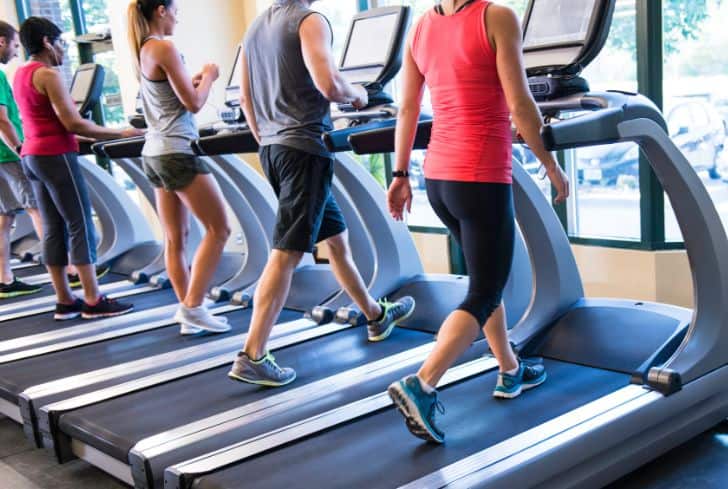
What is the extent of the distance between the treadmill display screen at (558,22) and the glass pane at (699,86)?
179 centimetres

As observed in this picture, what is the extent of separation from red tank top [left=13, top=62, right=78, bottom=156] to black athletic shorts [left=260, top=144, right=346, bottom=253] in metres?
1.68

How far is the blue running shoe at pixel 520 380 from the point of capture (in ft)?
8.84

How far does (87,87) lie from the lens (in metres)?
5.02

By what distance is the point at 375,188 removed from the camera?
3.87 m

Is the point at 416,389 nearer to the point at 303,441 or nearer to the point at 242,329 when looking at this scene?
the point at 303,441

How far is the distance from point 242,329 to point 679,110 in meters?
2.73

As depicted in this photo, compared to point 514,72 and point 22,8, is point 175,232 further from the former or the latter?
point 22,8

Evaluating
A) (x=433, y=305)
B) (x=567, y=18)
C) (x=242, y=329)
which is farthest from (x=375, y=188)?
(x=567, y=18)

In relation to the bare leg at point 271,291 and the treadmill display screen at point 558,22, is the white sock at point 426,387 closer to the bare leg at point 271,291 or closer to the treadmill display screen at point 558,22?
the bare leg at point 271,291

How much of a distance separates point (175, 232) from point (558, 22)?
1.98 meters

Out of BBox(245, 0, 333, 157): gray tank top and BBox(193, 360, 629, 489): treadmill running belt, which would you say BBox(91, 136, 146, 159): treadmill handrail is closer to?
BBox(245, 0, 333, 157): gray tank top

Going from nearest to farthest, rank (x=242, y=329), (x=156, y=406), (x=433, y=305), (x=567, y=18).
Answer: (x=567, y=18)
(x=156, y=406)
(x=433, y=305)
(x=242, y=329)

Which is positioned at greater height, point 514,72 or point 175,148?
point 514,72

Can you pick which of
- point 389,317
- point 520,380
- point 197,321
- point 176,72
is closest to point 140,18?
point 176,72
